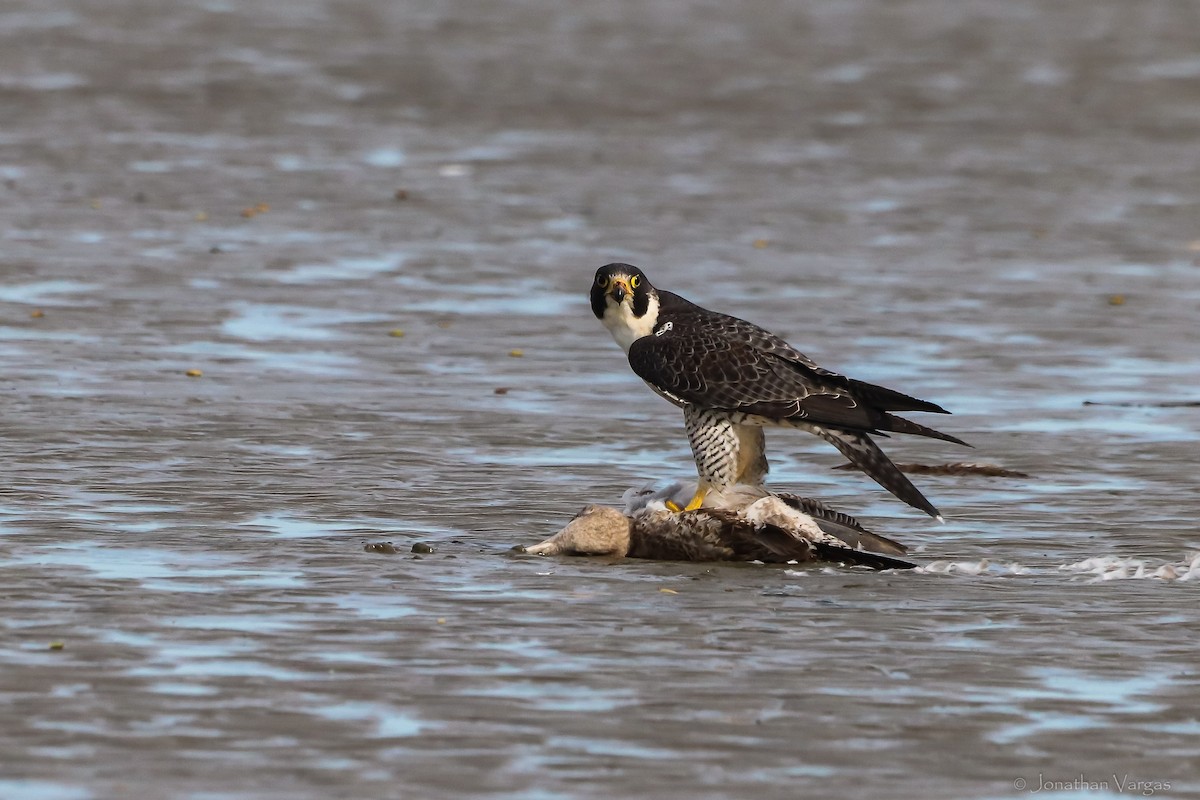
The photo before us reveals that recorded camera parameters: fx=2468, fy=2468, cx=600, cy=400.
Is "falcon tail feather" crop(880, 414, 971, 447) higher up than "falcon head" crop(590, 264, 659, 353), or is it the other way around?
"falcon head" crop(590, 264, 659, 353)

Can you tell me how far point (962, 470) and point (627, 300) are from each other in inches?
75.3

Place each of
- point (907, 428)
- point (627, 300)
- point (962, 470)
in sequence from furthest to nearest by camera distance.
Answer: point (962, 470), point (627, 300), point (907, 428)

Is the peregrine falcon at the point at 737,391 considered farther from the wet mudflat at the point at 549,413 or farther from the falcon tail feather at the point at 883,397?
the wet mudflat at the point at 549,413

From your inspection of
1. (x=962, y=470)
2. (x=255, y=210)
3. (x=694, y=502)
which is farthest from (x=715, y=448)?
(x=255, y=210)

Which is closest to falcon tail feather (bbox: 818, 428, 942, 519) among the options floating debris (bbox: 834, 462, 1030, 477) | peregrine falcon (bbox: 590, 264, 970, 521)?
peregrine falcon (bbox: 590, 264, 970, 521)

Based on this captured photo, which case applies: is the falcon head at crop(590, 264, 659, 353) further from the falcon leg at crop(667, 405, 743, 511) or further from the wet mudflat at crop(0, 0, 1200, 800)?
the wet mudflat at crop(0, 0, 1200, 800)

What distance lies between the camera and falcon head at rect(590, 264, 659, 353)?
949 cm

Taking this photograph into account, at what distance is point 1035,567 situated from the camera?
858cm

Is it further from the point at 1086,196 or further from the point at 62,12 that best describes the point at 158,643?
the point at 62,12

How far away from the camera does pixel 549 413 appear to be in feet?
38.5

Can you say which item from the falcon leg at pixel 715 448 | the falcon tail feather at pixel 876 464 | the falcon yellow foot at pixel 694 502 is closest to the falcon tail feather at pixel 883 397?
the falcon tail feather at pixel 876 464

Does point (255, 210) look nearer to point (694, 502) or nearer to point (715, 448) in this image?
point (715, 448)

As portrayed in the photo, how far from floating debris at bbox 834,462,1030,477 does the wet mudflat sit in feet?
0.16

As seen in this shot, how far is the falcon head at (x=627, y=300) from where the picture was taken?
949cm
